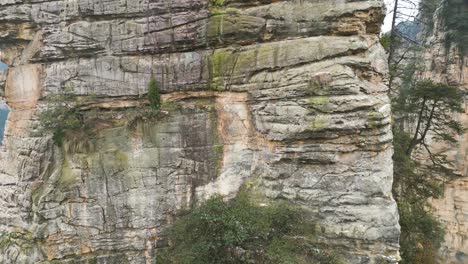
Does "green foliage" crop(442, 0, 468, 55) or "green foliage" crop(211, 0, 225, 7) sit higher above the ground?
"green foliage" crop(442, 0, 468, 55)

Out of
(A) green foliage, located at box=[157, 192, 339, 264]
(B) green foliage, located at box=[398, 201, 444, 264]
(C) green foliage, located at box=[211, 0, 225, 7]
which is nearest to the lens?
(A) green foliage, located at box=[157, 192, 339, 264]

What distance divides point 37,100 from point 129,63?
3525 mm

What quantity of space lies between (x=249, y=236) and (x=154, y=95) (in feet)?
17.1

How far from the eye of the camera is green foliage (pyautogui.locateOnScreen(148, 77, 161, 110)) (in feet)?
36.8

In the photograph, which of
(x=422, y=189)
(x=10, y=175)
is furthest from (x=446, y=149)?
(x=10, y=175)

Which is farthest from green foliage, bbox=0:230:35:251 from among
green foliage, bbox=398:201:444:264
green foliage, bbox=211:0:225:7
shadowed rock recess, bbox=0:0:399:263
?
green foliage, bbox=398:201:444:264

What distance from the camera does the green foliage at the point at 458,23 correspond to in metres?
19.0

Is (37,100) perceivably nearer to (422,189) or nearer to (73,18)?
(73,18)

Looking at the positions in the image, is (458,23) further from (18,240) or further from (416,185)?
(18,240)

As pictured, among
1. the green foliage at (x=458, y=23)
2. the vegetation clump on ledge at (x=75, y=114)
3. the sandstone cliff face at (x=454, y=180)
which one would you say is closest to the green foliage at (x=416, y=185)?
the sandstone cliff face at (x=454, y=180)

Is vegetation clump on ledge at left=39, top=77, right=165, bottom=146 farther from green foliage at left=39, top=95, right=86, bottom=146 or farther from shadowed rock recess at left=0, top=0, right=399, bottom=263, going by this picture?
shadowed rock recess at left=0, top=0, right=399, bottom=263

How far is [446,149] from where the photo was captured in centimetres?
1889

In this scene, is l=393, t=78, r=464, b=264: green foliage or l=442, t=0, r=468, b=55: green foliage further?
l=442, t=0, r=468, b=55: green foliage

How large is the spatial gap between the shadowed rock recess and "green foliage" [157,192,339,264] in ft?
1.86
